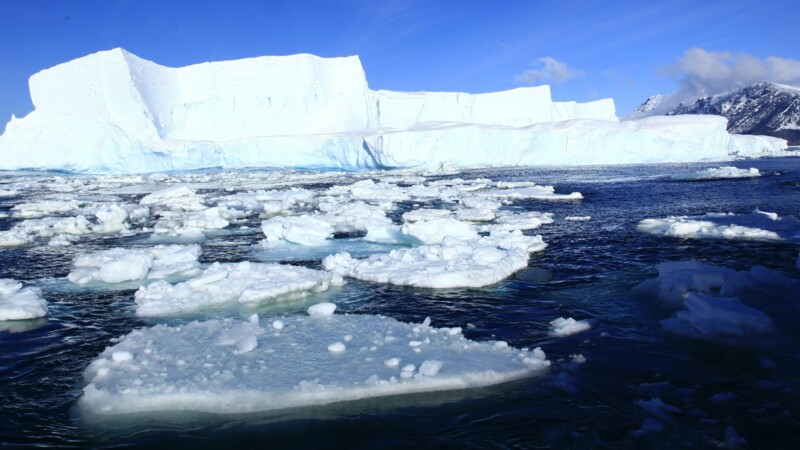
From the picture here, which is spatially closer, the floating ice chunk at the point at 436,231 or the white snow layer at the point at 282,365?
the white snow layer at the point at 282,365

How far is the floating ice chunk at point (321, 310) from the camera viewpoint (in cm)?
742

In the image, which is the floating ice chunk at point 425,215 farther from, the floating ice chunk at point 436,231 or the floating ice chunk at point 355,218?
the floating ice chunk at point 436,231

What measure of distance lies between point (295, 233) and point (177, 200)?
1237cm

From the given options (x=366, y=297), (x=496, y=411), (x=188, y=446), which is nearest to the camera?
(x=188, y=446)

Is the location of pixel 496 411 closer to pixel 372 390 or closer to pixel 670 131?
pixel 372 390

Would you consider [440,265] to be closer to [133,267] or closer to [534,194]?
[133,267]

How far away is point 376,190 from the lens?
24.8 meters

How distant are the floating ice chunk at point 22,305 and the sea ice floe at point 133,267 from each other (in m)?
1.35

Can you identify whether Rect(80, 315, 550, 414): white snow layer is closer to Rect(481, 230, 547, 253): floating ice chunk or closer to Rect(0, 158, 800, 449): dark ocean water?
Rect(0, 158, 800, 449): dark ocean water

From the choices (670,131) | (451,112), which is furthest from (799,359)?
(451,112)

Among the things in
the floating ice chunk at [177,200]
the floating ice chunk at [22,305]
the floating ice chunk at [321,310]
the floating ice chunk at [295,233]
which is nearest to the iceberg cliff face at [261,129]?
the floating ice chunk at [177,200]

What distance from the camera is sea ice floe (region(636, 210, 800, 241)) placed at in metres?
12.3

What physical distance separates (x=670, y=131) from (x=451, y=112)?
23.4 metres

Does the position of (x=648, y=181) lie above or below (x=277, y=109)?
below
